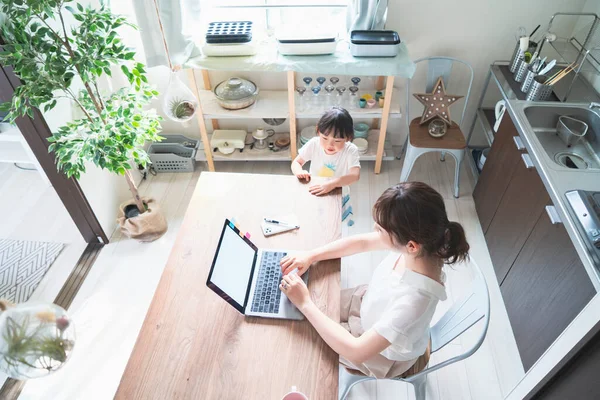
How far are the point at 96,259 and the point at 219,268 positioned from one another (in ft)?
5.09

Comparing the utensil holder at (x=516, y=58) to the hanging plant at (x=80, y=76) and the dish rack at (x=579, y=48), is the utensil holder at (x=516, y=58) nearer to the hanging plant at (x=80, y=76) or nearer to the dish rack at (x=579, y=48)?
the dish rack at (x=579, y=48)

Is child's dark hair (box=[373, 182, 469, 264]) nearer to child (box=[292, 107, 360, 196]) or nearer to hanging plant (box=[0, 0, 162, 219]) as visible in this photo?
child (box=[292, 107, 360, 196])

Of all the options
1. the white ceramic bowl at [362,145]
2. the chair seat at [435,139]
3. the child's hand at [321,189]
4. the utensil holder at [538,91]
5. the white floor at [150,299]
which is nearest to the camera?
the child's hand at [321,189]

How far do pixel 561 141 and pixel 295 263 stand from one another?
1657 mm

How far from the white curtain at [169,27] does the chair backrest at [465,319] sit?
2007 mm

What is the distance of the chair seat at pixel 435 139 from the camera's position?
254 centimetres

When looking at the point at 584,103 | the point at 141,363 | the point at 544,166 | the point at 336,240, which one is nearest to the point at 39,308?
the point at 141,363

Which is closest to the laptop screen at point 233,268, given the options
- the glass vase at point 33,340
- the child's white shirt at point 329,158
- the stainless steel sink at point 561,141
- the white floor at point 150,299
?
the glass vase at point 33,340

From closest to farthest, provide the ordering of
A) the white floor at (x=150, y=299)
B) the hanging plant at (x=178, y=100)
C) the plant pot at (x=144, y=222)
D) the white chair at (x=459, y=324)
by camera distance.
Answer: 1. the white chair at (x=459, y=324)
2. the white floor at (x=150, y=299)
3. the hanging plant at (x=178, y=100)
4. the plant pot at (x=144, y=222)

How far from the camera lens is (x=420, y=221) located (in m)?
1.13

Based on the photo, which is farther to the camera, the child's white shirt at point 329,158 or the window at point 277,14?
the window at point 277,14

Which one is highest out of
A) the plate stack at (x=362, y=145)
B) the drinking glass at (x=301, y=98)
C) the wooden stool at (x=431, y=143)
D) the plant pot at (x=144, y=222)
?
the drinking glass at (x=301, y=98)

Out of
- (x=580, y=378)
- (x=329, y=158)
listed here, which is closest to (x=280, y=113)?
(x=329, y=158)

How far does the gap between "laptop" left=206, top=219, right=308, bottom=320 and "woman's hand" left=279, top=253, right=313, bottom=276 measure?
0.03 m
